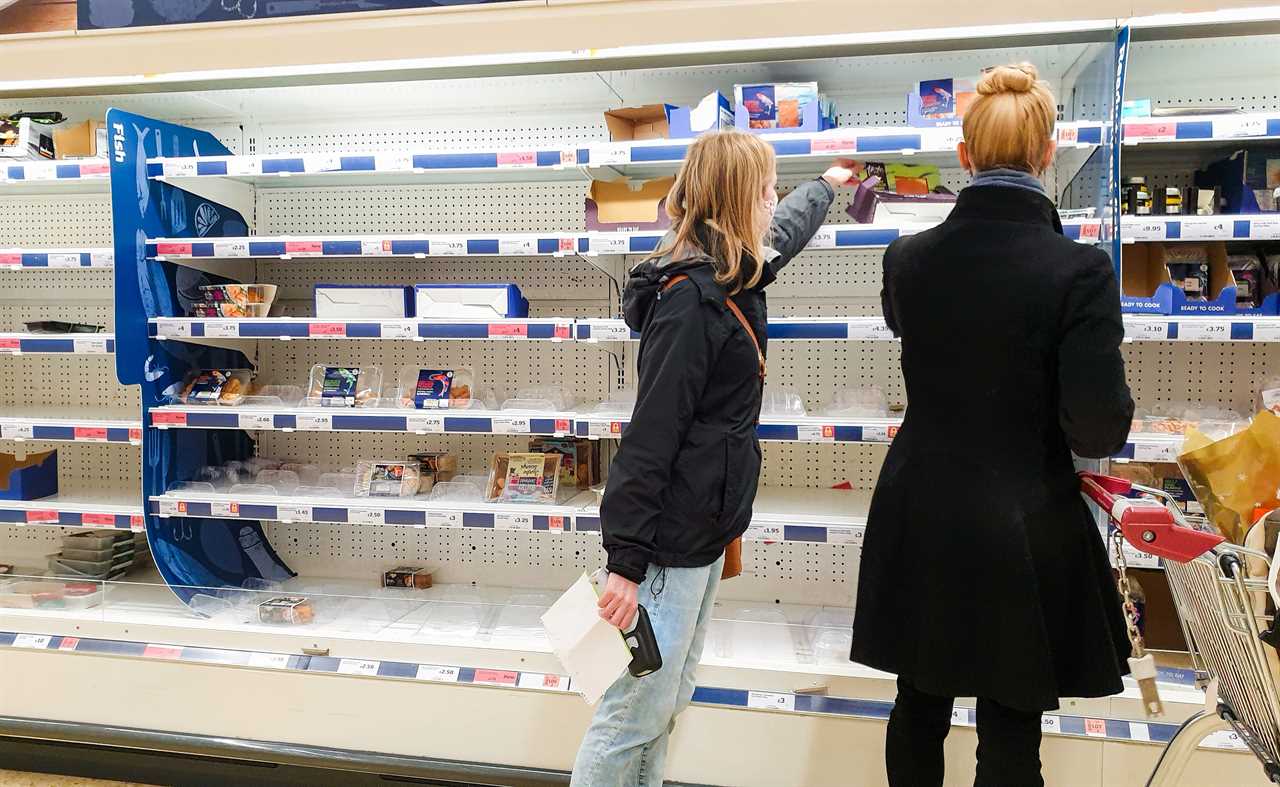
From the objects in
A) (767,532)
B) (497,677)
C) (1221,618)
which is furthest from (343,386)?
(1221,618)

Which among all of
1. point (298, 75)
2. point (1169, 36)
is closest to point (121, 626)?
point (298, 75)

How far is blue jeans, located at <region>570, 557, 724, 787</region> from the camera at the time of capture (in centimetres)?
193

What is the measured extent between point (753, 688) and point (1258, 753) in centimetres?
136

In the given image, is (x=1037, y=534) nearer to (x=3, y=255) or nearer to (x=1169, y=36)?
(x=1169, y=36)

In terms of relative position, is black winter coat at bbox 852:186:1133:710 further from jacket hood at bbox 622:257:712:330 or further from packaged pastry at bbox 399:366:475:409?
packaged pastry at bbox 399:366:475:409

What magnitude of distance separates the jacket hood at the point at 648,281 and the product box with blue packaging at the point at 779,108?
1032 millimetres

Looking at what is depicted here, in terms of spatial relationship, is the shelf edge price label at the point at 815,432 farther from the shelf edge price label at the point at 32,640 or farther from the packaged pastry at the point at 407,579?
the shelf edge price label at the point at 32,640

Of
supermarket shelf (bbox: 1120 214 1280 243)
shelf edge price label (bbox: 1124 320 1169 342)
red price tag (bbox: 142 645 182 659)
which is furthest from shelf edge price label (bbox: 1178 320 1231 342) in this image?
red price tag (bbox: 142 645 182 659)

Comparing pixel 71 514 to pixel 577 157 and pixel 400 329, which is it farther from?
pixel 577 157

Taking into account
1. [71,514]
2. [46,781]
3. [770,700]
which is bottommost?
[46,781]

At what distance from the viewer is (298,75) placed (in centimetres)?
303

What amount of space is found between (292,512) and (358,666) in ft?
1.90

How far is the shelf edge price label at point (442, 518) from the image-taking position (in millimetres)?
2988

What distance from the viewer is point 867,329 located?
2.68 m
